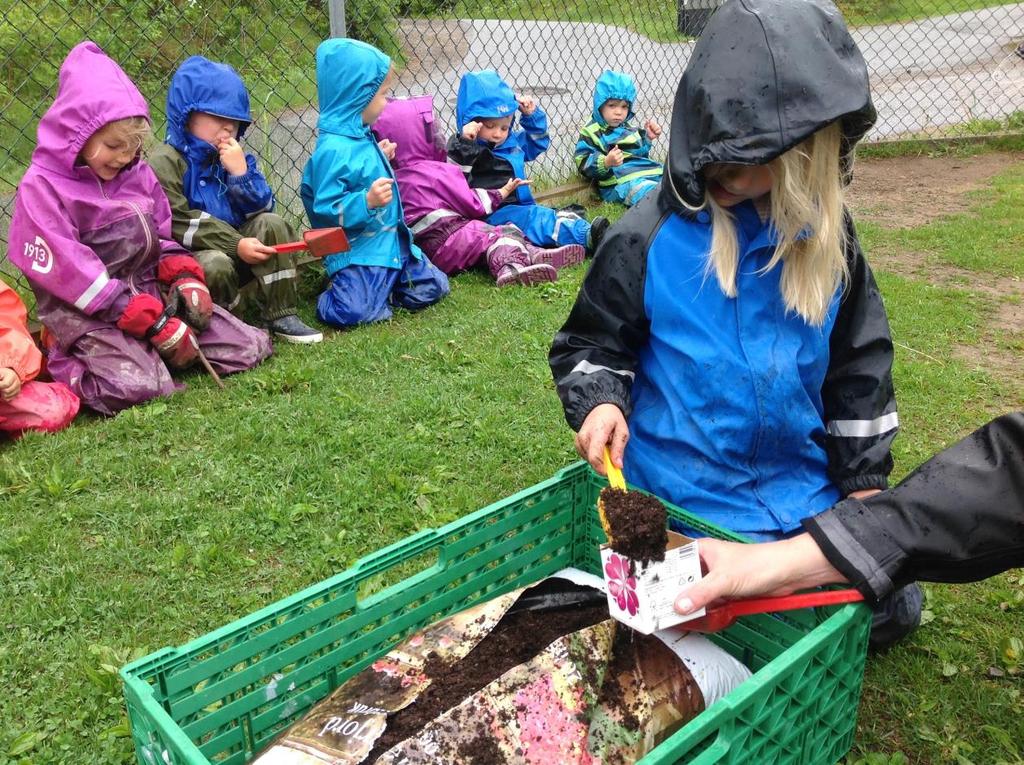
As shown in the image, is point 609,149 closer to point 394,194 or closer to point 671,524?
point 394,194

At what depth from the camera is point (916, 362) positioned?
4.01 meters

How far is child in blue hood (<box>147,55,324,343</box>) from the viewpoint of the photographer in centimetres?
421

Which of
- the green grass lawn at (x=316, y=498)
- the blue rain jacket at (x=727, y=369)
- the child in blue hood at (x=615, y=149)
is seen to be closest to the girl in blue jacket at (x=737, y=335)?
the blue rain jacket at (x=727, y=369)

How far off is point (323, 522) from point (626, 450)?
110cm

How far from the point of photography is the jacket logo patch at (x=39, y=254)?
3572 millimetres

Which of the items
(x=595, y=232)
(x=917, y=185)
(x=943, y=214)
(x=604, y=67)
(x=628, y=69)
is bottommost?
(x=917, y=185)

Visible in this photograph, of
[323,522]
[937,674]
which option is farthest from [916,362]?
[323,522]

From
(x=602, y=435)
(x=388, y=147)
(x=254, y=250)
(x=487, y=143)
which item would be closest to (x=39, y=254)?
(x=254, y=250)

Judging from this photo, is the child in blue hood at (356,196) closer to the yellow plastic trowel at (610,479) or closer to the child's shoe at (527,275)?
the child's shoe at (527,275)

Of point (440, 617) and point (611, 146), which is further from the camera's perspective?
point (611, 146)

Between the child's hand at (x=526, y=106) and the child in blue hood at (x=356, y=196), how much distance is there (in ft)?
5.16

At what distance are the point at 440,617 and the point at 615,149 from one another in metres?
5.30

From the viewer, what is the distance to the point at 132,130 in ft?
12.1

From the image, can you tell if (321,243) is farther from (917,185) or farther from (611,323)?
(917,185)
